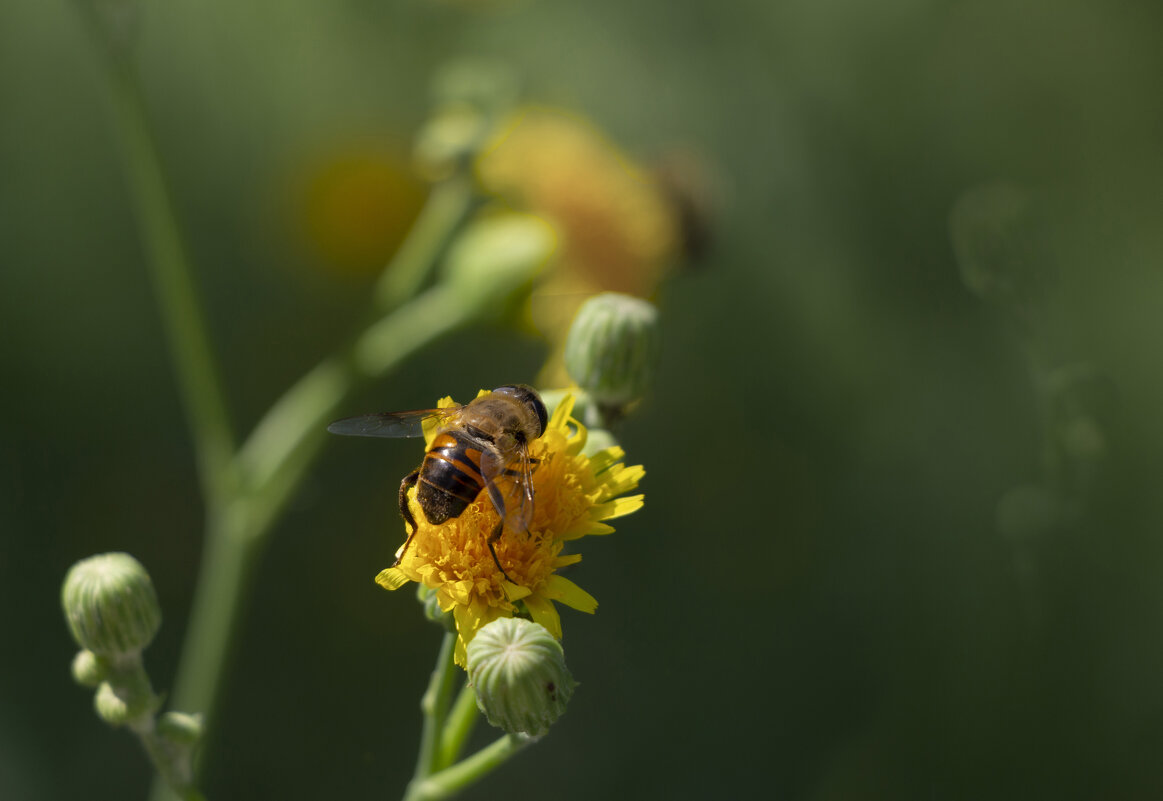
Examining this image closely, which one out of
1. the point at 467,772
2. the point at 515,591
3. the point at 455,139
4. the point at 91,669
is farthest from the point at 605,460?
the point at 455,139

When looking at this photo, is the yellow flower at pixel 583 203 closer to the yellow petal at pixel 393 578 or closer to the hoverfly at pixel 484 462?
the hoverfly at pixel 484 462

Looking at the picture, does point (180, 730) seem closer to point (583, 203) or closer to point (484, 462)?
point (484, 462)

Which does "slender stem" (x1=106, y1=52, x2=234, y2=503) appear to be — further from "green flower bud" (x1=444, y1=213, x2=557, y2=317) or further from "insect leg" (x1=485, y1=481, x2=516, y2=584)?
"insect leg" (x1=485, y1=481, x2=516, y2=584)

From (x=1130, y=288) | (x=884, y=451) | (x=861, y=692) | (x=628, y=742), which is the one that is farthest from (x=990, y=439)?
(x=628, y=742)

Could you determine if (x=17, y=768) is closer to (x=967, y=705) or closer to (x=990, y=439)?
(x=967, y=705)

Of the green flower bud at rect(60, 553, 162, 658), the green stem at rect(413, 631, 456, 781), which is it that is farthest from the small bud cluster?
the green stem at rect(413, 631, 456, 781)
